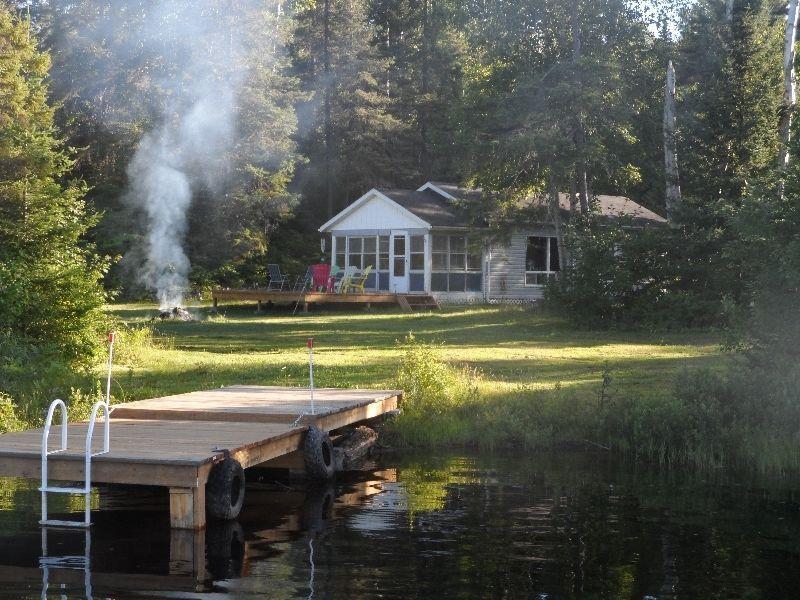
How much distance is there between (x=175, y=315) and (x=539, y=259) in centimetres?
1338

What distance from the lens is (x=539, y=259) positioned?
3562 centimetres

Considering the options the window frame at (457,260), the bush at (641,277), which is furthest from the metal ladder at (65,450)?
the window frame at (457,260)

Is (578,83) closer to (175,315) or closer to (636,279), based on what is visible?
(636,279)

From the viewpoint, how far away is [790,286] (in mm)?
12172

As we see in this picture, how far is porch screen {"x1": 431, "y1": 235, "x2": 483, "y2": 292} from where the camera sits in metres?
33.9

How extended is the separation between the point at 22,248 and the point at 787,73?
658 inches

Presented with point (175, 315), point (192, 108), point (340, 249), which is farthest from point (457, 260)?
point (192, 108)

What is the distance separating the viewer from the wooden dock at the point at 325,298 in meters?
30.6

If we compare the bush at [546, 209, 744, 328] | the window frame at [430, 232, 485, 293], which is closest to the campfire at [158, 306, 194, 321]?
the bush at [546, 209, 744, 328]

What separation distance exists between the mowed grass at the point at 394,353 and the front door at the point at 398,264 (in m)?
5.39

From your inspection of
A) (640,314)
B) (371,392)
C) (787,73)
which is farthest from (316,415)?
(787,73)

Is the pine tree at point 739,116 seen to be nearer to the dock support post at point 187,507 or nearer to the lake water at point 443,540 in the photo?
the lake water at point 443,540

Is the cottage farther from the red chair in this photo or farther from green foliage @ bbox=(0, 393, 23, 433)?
green foliage @ bbox=(0, 393, 23, 433)

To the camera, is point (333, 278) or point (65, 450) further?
point (333, 278)
